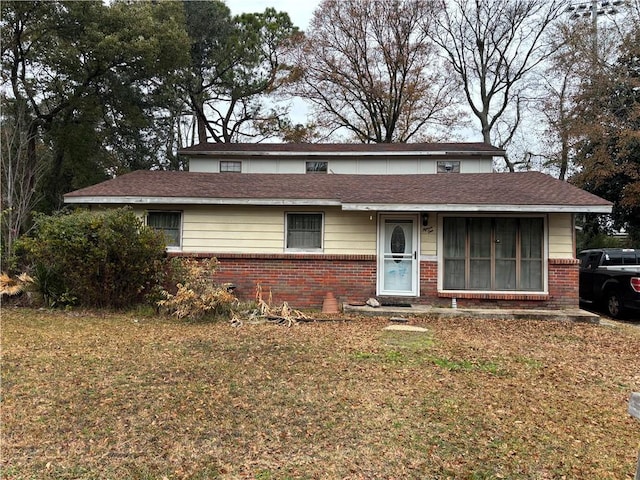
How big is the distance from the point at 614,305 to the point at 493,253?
3.21 meters

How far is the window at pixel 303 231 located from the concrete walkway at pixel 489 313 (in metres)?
1.92

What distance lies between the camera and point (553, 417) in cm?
390

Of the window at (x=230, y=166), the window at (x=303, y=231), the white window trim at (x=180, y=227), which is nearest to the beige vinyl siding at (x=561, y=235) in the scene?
the window at (x=303, y=231)

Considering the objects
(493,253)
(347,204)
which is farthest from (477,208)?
(347,204)

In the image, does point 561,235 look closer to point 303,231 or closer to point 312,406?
point 303,231

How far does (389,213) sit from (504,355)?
463 cm

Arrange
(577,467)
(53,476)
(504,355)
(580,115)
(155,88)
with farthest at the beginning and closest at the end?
1. (155,88)
2. (580,115)
3. (504,355)
4. (577,467)
5. (53,476)

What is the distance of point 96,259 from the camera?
848 centimetres

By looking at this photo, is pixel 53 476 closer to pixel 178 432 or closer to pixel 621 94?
pixel 178 432

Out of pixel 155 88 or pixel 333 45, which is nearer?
pixel 155 88

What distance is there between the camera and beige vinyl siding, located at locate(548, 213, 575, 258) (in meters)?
9.41

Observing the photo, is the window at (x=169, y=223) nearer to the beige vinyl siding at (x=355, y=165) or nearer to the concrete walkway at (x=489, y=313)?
the concrete walkway at (x=489, y=313)

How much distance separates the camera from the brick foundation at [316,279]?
9594mm

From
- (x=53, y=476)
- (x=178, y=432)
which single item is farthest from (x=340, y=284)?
(x=53, y=476)
